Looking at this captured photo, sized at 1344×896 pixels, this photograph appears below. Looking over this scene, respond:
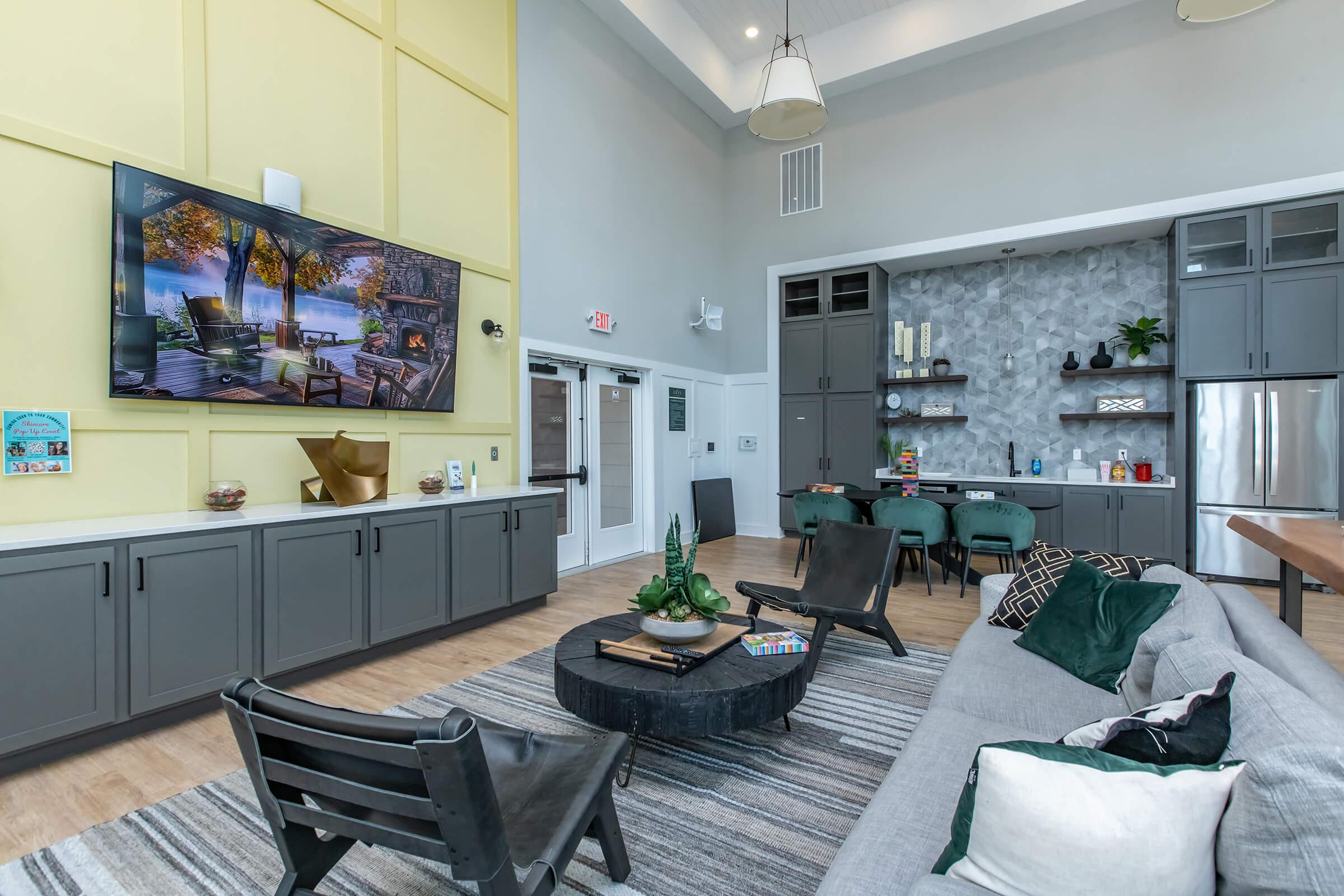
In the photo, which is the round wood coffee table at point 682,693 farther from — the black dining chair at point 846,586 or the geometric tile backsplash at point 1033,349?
the geometric tile backsplash at point 1033,349

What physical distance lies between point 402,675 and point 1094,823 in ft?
11.5

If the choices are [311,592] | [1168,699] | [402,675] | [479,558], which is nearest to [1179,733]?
[1168,699]

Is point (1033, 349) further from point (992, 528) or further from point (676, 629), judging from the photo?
point (676, 629)

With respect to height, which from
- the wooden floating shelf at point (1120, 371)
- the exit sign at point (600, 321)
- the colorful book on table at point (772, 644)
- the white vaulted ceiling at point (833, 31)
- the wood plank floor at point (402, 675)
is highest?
the white vaulted ceiling at point (833, 31)

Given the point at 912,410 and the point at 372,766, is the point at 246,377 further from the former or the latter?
the point at 912,410

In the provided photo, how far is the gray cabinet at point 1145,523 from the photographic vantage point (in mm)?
6184

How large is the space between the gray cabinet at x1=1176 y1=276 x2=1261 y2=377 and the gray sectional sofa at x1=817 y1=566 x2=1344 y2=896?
4.41 metres

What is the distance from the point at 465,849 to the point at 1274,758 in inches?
54.6

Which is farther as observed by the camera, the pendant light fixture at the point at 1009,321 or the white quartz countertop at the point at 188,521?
the pendant light fixture at the point at 1009,321

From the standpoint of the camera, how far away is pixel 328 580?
360 cm

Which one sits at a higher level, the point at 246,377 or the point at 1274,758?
the point at 246,377

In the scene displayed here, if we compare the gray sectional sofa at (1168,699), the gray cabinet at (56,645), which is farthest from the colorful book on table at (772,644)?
the gray cabinet at (56,645)

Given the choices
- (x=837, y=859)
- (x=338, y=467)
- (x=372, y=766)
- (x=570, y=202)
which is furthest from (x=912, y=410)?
(x=372, y=766)

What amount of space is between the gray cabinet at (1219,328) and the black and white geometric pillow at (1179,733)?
19.8 ft
